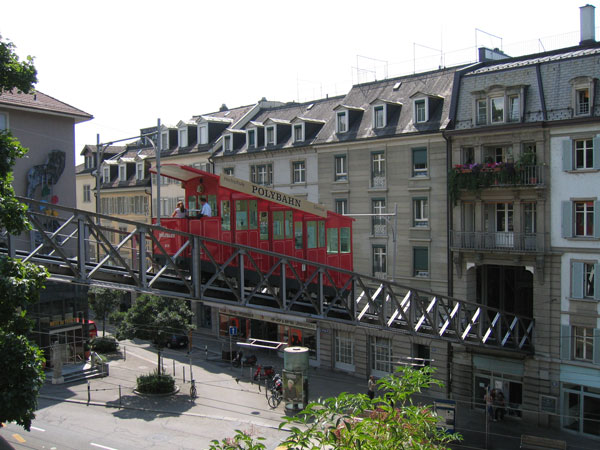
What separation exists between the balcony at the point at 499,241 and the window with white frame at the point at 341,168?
9.11 metres

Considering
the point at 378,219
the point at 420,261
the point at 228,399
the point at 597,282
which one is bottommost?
the point at 228,399

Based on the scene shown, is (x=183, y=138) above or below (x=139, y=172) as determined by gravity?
above

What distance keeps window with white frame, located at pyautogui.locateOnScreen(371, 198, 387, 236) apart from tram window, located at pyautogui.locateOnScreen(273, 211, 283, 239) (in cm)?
1630

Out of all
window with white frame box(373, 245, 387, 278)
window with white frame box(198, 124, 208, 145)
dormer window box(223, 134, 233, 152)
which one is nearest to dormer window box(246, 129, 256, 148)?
dormer window box(223, 134, 233, 152)

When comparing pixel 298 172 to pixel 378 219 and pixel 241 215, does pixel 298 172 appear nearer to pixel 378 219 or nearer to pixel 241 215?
pixel 378 219

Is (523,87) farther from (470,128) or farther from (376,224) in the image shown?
(376,224)

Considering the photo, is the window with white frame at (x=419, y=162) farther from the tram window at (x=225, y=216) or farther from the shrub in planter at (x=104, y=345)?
the shrub in planter at (x=104, y=345)

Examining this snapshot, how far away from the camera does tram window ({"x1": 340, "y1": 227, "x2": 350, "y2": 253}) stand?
26998 millimetres

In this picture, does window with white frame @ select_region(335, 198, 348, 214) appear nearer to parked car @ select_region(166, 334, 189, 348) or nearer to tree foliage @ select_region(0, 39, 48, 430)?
parked car @ select_region(166, 334, 189, 348)

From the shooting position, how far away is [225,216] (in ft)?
70.2

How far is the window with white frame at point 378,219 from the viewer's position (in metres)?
39.0

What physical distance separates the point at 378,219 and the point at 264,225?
1762cm

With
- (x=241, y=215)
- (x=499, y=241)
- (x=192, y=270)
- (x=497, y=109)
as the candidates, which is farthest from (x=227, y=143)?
(x=192, y=270)

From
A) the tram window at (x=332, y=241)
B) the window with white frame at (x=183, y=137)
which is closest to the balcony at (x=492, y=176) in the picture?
the tram window at (x=332, y=241)
